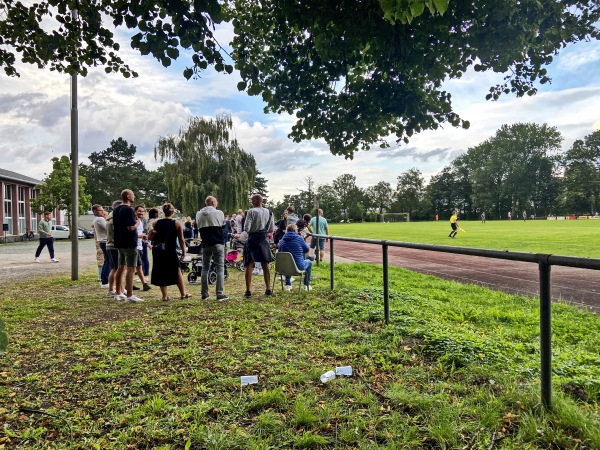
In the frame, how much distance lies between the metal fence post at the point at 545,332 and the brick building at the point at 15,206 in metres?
46.9

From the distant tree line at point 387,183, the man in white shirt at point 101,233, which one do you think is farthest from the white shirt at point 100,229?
the distant tree line at point 387,183

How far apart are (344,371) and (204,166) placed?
31.5 m

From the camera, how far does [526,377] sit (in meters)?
3.24

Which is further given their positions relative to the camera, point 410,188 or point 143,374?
point 410,188

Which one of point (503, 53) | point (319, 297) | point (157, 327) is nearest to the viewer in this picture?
point (503, 53)

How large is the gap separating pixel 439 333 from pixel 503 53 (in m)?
3.53

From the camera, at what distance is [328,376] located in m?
3.50

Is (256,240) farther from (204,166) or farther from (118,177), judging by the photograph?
(118,177)

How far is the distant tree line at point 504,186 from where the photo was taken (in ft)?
277

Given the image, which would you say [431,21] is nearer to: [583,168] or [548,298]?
[548,298]

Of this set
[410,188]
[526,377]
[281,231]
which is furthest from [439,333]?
[410,188]

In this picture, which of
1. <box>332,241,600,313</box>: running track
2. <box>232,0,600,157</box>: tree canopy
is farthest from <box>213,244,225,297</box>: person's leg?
<box>332,241,600,313</box>: running track

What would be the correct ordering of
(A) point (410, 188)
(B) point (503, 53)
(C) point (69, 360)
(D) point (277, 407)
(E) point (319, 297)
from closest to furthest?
(D) point (277, 407), (C) point (69, 360), (B) point (503, 53), (E) point (319, 297), (A) point (410, 188)

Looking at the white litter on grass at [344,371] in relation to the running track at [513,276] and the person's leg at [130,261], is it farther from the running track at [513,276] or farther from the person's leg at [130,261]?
the person's leg at [130,261]
